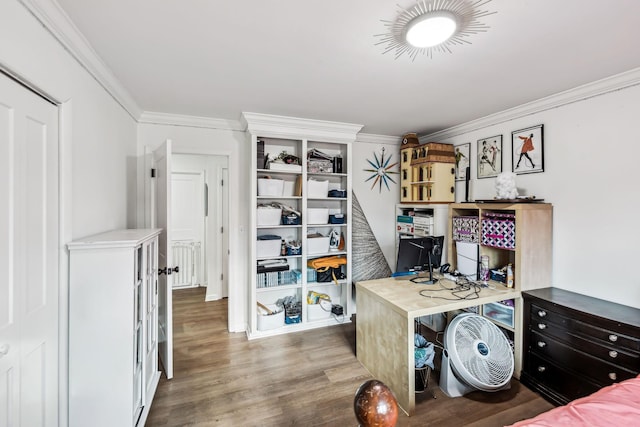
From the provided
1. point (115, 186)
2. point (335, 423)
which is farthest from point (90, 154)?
point (335, 423)

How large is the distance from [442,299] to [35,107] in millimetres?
2659

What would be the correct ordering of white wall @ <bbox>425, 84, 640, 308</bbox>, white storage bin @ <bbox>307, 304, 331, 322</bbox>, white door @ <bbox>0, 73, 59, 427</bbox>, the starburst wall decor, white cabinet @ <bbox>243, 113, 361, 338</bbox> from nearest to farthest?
white door @ <bbox>0, 73, 59, 427</bbox>
white wall @ <bbox>425, 84, 640, 308</bbox>
white cabinet @ <bbox>243, 113, 361, 338</bbox>
white storage bin @ <bbox>307, 304, 331, 322</bbox>
the starburst wall decor

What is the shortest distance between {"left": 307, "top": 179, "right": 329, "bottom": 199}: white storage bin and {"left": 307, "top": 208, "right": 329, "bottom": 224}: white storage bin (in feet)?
0.50

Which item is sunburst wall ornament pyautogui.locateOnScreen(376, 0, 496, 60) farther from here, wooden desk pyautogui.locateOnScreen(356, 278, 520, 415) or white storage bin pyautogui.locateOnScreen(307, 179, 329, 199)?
white storage bin pyautogui.locateOnScreen(307, 179, 329, 199)

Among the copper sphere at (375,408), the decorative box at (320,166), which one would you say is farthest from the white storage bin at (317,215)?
the copper sphere at (375,408)

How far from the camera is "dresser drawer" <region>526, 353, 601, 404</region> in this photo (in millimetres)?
1886

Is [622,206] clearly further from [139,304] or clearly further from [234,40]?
[139,304]

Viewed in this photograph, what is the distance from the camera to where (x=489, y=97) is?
7.95 feet

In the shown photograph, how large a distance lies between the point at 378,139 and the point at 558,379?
9.73ft

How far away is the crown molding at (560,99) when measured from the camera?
197 cm

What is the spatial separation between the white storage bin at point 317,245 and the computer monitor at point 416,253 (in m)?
0.97

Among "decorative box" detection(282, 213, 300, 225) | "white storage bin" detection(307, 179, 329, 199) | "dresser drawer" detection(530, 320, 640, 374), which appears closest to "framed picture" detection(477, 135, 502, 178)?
"dresser drawer" detection(530, 320, 640, 374)

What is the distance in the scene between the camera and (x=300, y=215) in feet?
10.7

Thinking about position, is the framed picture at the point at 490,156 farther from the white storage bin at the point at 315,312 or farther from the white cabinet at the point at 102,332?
the white cabinet at the point at 102,332
